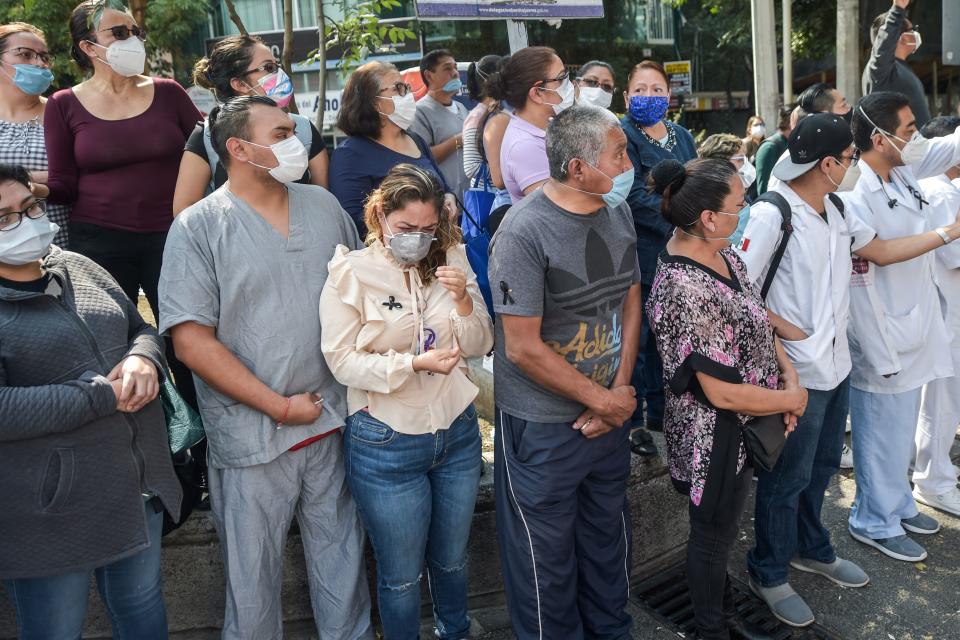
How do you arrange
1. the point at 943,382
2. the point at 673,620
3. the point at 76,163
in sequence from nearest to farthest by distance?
the point at 76,163 < the point at 673,620 < the point at 943,382

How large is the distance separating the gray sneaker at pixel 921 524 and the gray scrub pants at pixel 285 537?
112 inches

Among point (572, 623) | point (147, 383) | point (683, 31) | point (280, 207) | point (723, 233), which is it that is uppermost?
point (683, 31)

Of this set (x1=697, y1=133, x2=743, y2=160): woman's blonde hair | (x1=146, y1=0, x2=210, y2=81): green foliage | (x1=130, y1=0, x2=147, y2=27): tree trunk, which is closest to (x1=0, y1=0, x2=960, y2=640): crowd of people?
(x1=697, y1=133, x2=743, y2=160): woman's blonde hair

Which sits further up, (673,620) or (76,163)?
(76,163)

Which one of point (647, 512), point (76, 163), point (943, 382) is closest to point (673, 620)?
point (647, 512)

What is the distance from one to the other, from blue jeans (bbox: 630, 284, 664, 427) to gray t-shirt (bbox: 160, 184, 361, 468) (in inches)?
67.8

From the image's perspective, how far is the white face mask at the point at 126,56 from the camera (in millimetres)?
3298

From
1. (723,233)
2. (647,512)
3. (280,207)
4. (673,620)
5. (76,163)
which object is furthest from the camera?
(647,512)

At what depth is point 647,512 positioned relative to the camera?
3785 millimetres

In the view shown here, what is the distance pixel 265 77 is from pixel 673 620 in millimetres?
2852

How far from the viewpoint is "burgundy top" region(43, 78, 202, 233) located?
10.7ft

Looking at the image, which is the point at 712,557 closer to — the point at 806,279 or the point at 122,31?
the point at 806,279

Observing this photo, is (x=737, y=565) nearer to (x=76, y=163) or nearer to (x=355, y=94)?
(x=355, y=94)

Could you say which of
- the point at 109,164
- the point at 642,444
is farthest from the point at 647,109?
the point at 109,164
